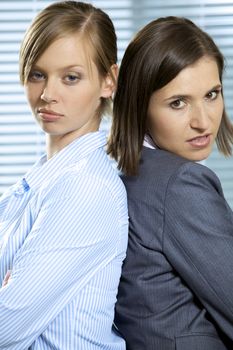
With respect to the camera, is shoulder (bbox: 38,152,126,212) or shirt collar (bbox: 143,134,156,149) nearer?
shoulder (bbox: 38,152,126,212)

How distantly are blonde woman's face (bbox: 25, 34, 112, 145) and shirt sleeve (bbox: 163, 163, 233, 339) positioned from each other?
26 centimetres

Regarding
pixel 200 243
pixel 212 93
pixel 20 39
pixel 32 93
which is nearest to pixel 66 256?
pixel 200 243

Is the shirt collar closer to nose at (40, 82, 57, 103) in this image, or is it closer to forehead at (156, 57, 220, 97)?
forehead at (156, 57, 220, 97)

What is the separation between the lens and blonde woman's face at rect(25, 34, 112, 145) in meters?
1.61

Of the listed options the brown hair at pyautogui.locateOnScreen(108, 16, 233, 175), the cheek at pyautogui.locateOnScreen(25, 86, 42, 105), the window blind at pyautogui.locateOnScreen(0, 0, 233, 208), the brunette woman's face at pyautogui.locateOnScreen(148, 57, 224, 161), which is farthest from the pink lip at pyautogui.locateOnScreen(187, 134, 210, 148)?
the window blind at pyautogui.locateOnScreen(0, 0, 233, 208)

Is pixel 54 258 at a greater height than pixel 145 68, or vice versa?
pixel 145 68

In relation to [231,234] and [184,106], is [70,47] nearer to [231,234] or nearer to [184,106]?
[184,106]

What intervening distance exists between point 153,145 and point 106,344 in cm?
47

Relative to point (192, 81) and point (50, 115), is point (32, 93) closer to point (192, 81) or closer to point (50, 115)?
point (50, 115)

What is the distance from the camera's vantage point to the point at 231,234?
1.58 meters

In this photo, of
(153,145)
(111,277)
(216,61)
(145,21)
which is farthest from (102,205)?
(145,21)

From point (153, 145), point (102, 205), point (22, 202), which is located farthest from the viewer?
point (153, 145)

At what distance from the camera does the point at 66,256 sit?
1.52 m

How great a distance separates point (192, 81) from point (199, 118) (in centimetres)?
9
